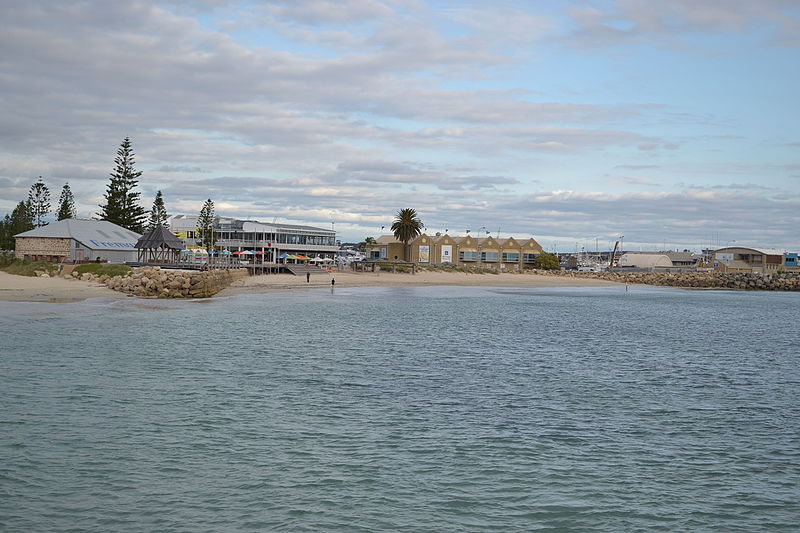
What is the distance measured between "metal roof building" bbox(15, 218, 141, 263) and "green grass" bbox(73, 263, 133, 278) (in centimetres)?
1323

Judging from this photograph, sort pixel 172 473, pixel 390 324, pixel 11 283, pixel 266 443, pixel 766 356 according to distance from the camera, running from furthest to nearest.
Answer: pixel 11 283
pixel 390 324
pixel 766 356
pixel 266 443
pixel 172 473

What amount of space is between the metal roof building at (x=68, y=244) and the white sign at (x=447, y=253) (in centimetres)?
7108

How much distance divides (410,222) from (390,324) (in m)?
83.8

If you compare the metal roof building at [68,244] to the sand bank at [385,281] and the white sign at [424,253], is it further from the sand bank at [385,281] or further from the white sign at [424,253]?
the white sign at [424,253]

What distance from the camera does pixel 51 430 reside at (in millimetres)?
15062

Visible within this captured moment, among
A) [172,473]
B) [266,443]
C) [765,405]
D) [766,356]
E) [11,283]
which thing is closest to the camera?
[172,473]

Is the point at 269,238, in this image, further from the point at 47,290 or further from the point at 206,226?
the point at 47,290

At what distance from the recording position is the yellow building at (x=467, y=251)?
5512 inches

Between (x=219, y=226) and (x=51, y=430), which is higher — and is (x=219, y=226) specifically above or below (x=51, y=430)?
above

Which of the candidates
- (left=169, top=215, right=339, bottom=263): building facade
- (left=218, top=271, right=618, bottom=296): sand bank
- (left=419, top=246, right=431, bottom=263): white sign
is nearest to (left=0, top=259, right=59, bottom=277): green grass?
(left=218, top=271, right=618, bottom=296): sand bank

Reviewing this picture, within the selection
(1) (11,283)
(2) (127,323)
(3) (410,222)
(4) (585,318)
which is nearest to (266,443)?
(2) (127,323)

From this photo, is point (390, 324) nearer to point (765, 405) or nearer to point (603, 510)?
point (765, 405)

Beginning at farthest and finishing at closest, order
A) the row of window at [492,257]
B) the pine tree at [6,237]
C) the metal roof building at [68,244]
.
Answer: the row of window at [492,257]
the pine tree at [6,237]
the metal roof building at [68,244]

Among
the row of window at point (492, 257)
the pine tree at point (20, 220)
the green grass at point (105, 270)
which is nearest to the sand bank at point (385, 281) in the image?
the green grass at point (105, 270)
